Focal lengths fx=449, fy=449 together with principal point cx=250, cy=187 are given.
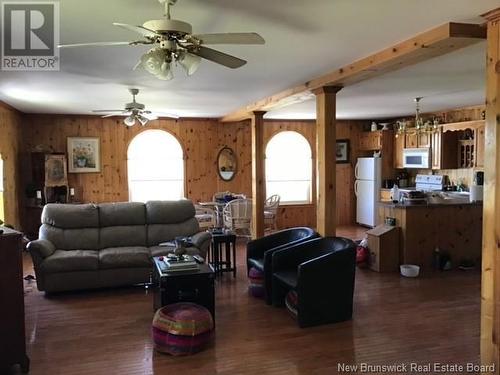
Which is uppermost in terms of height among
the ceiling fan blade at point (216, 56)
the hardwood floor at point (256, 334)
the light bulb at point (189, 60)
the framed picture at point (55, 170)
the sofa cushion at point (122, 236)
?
the ceiling fan blade at point (216, 56)

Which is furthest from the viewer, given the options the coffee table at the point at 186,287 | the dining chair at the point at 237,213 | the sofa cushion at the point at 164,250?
the dining chair at the point at 237,213

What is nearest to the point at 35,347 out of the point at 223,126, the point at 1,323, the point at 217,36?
the point at 1,323

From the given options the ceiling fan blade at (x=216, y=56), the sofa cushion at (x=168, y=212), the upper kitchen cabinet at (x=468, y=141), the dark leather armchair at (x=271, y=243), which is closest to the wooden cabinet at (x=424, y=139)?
the upper kitchen cabinet at (x=468, y=141)

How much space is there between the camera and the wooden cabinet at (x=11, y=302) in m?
3.00

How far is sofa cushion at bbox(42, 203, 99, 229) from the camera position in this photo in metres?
5.48

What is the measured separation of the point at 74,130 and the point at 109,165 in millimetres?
887

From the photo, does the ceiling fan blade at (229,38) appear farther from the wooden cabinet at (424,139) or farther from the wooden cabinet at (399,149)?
the wooden cabinet at (399,149)

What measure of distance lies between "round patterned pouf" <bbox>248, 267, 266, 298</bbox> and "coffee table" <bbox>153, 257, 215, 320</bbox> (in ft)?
3.02

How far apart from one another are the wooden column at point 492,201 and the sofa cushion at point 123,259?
140 inches

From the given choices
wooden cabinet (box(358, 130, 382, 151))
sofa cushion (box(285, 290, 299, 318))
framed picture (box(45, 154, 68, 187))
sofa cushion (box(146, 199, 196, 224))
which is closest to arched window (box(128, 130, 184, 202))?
framed picture (box(45, 154, 68, 187))

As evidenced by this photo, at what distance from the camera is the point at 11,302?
303 cm

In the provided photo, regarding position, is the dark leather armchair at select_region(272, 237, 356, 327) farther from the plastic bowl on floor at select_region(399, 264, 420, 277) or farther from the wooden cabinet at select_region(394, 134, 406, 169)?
the wooden cabinet at select_region(394, 134, 406, 169)

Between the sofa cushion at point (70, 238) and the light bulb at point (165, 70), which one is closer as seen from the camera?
the light bulb at point (165, 70)

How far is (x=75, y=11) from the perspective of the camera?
8.79ft
